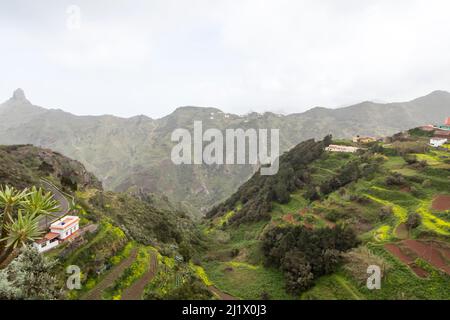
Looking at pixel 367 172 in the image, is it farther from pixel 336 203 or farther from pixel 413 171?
pixel 336 203

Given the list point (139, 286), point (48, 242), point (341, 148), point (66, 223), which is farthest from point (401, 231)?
point (341, 148)

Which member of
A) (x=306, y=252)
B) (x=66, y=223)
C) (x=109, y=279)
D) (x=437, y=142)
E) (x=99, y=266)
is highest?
(x=437, y=142)

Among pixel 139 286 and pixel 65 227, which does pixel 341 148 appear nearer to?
pixel 139 286

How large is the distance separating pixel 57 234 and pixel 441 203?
48.8 m

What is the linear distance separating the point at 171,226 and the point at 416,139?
66.1 meters

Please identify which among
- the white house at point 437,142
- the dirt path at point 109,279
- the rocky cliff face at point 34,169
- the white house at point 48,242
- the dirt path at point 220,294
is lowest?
the dirt path at point 220,294

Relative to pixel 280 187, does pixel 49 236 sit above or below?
above

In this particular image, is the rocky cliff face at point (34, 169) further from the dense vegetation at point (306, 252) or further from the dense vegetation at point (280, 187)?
the dense vegetation at point (280, 187)

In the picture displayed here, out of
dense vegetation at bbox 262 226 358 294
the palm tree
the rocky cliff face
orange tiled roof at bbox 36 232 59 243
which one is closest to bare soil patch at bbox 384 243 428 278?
dense vegetation at bbox 262 226 358 294

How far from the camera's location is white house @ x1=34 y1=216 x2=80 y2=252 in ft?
91.7

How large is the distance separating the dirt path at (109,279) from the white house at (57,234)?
6.56 metres

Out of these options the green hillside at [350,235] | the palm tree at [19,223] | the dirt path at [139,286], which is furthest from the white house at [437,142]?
the palm tree at [19,223]

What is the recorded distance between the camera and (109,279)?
27.2 m

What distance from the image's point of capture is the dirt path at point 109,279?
24645mm
